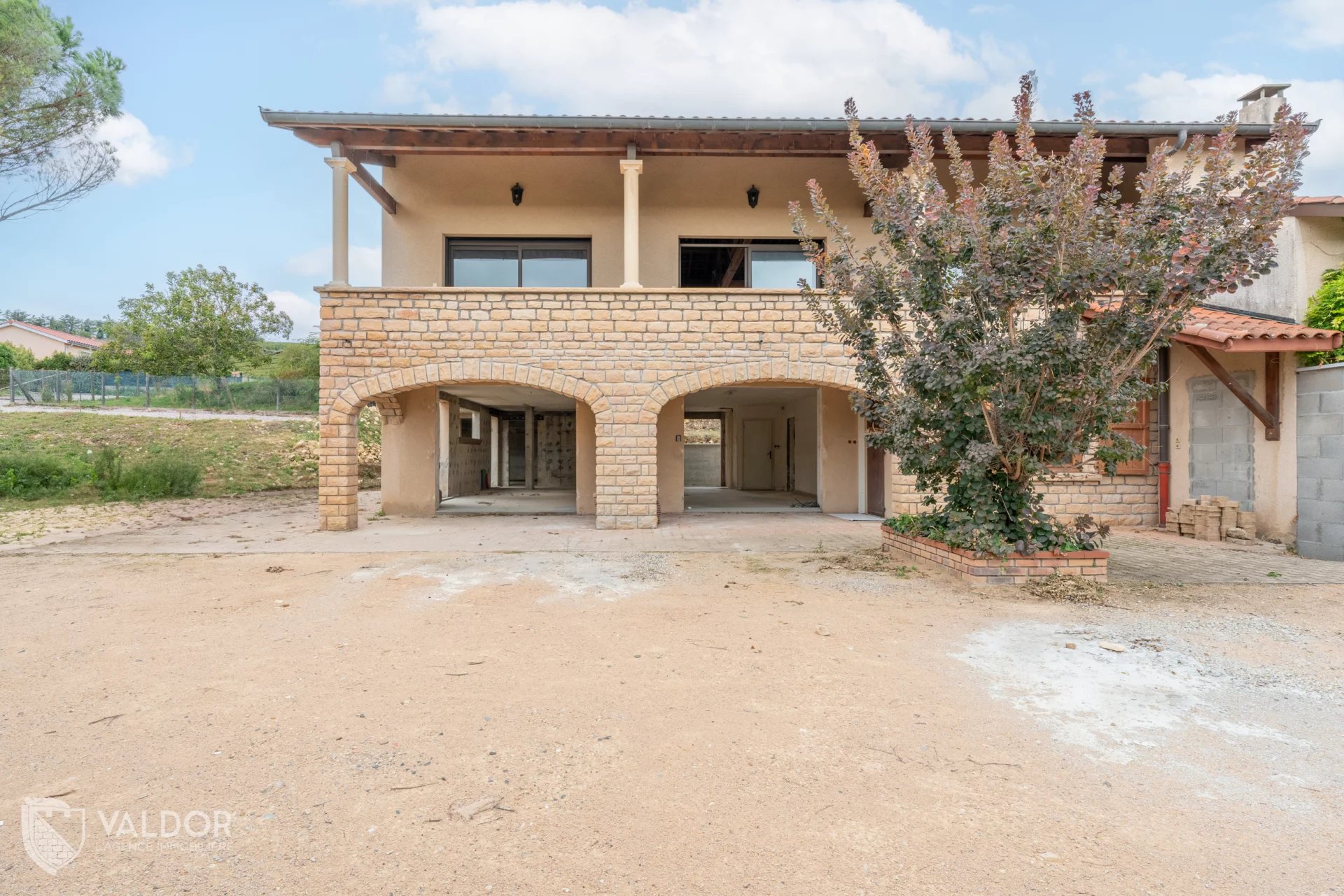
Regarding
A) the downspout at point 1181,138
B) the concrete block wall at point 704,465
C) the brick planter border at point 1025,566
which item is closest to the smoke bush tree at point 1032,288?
the brick planter border at point 1025,566

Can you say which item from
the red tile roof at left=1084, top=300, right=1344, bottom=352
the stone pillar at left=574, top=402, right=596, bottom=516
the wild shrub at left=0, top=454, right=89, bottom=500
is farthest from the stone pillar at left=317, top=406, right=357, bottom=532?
the red tile roof at left=1084, top=300, right=1344, bottom=352

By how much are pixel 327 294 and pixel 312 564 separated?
177 inches

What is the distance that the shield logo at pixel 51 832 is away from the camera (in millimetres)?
1911

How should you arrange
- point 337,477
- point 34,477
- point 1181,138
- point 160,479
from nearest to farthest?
point 1181,138 → point 337,477 → point 34,477 → point 160,479

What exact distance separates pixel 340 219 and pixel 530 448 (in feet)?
32.0

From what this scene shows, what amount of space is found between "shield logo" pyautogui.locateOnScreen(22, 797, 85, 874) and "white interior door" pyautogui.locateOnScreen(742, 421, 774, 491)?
1729 cm

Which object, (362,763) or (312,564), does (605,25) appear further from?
(362,763)

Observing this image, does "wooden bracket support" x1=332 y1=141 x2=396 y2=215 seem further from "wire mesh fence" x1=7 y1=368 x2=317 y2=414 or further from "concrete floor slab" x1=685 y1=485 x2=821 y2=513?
"wire mesh fence" x1=7 y1=368 x2=317 y2=414

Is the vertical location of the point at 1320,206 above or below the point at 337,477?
above

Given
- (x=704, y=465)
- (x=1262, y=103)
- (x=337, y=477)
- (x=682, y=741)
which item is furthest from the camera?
(x=704, y=465)

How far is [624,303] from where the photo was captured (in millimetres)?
9359

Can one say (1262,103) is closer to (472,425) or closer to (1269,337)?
(1269,337)

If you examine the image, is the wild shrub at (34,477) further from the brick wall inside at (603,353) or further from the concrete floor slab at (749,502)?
the concrete floor slab at (749,502)

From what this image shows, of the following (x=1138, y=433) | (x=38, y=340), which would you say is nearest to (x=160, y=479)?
(x=1138, y=433)
